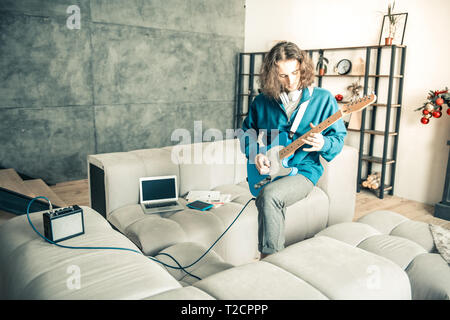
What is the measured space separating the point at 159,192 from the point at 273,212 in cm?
100

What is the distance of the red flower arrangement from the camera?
11.0 ft

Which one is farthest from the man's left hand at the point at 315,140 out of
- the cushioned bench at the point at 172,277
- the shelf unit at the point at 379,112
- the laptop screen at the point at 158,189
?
the shelf unit at the point at 379,112

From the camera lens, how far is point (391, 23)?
152 inches

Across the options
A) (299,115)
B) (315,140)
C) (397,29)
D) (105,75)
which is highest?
(397,29)

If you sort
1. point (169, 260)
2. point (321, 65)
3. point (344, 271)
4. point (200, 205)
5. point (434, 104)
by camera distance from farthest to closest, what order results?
point (321, 65), point (434, 104), point (200, 205), point (169, 260), point (344, 271)

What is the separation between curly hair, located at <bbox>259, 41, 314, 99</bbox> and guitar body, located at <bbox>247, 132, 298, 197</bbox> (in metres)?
0.27

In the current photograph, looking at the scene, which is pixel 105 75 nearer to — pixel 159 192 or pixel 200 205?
pixel 159 192

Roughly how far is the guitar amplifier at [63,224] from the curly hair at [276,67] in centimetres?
124

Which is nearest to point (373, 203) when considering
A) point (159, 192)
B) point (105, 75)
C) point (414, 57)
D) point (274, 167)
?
point (414, 57)

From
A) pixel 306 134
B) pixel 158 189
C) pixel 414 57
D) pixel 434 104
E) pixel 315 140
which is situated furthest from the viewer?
pixel 414 57

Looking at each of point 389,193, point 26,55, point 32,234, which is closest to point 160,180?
point 32,234

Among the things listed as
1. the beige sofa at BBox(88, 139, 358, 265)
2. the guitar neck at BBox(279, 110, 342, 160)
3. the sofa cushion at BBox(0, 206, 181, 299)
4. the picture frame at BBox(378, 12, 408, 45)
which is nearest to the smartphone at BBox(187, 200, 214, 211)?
the beige sofa at BBox(88, 139, 358, 265)

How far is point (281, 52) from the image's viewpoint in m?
1.96
